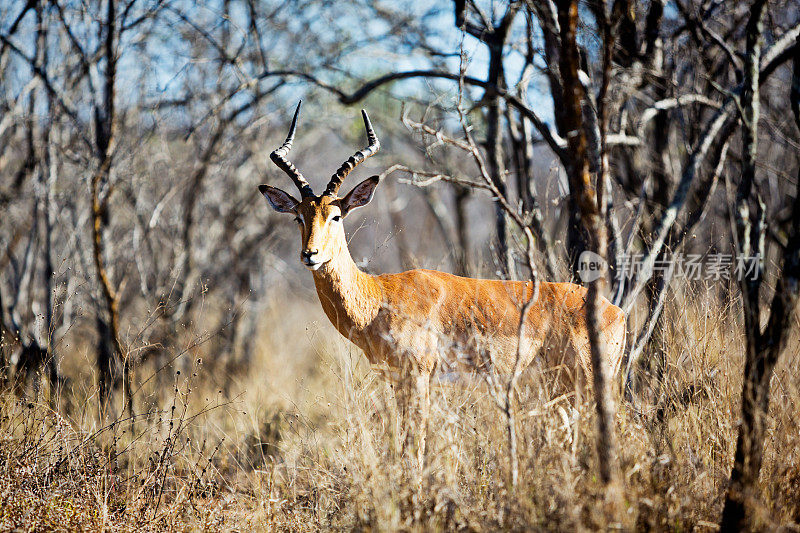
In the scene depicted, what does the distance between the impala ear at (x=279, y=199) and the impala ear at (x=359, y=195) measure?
493 millimetres

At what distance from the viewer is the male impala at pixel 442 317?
4.79m

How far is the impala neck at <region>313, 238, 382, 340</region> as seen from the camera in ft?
16.1

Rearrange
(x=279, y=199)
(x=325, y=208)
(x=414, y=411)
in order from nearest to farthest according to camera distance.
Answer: (x=414, y=411) → (x=325, y=208) → (x=279, y=199)

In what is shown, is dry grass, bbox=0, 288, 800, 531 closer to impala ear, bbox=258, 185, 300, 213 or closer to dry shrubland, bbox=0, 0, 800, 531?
dry shrubland, bbox=0, 0, 800, 531

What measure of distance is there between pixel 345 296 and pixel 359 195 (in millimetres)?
891

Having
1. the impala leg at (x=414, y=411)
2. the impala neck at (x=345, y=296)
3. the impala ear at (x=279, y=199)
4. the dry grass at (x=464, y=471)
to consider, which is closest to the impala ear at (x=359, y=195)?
the impala neck at (x=345, y=296)

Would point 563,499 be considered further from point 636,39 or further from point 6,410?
point 636,39

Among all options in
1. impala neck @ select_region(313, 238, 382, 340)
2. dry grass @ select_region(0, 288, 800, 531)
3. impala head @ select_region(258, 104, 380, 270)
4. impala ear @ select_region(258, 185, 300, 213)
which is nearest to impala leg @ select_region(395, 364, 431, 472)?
dry grass @ select_region(0, 288, 800, 531)

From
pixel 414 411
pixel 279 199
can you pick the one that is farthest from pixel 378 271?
pixel 414 411

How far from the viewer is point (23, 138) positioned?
31.6ft

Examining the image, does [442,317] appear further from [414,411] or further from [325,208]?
[325,208]

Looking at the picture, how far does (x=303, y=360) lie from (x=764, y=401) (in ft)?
28.1

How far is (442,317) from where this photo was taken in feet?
16.1

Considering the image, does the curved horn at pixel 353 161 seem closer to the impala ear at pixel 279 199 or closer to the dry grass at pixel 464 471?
the impala ear at pixel 279 199
